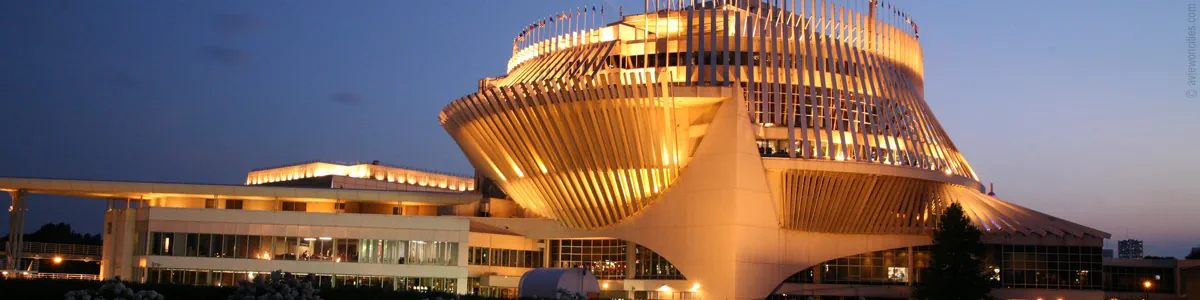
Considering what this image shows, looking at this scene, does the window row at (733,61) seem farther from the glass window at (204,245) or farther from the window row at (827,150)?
the glass window at (204,245)

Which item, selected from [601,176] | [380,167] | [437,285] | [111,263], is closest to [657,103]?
[601,176]

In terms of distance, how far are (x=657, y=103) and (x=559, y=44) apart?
506 inches

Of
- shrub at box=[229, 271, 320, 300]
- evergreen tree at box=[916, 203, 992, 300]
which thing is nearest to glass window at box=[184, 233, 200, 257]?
evergreen tree at box=[916, 203, 992, 300]

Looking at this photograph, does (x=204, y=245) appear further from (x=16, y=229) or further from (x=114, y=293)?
(x=114, y=293)

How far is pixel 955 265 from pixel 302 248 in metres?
34.2

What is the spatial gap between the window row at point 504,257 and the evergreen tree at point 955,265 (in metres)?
23.0

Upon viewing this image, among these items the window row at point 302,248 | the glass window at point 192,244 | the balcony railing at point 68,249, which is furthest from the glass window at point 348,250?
the balcony railing at point 68,249

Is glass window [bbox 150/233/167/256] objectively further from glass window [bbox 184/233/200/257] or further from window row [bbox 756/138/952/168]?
window row [bbox 756/138/952/168]

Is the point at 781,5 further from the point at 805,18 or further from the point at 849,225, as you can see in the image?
the point at 849,225

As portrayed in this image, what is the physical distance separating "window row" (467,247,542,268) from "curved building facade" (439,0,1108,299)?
2918 millimetres

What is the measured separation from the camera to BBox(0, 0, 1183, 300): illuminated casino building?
229 feet

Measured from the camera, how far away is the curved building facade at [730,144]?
69438 mm

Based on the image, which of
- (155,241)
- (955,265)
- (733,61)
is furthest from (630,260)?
(155,241)

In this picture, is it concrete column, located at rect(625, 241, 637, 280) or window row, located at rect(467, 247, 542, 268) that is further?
window row, located at rect(467, 247, 542, 268)
